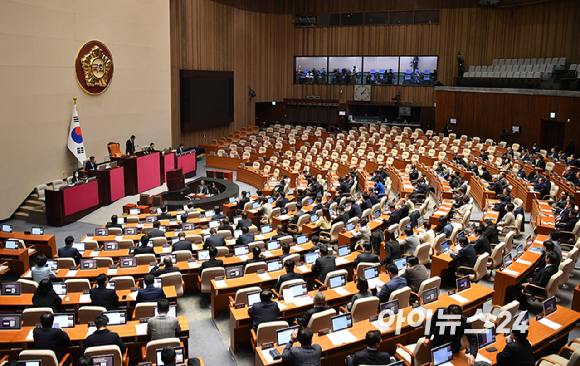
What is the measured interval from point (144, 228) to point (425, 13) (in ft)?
82.9

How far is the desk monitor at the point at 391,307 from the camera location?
6957 mm

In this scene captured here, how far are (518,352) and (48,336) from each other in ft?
19.5

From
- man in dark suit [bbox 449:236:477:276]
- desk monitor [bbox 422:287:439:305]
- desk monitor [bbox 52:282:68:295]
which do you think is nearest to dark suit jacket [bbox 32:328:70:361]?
desk monitor [bbox 52:282:68:295]

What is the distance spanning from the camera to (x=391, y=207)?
40.6 ft

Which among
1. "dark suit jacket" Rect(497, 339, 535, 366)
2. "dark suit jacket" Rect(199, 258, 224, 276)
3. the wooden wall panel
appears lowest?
"dark suit jacket" Rect(199, 258, 224, 276)

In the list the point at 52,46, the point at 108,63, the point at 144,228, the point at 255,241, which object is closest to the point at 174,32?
the point at 108,63

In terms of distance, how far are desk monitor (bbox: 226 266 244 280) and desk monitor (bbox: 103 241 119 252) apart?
357 centimetres

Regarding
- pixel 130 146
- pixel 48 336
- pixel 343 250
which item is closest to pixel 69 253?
pixel 48 336

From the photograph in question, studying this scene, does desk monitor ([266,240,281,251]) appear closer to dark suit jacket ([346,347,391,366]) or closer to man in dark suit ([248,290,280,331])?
man in dark suit ([248,290,280,331])

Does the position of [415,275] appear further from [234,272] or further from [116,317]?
[116,317]

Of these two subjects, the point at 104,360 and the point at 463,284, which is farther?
the point at 463,284

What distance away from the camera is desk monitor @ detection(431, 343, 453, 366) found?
5652 millimetres

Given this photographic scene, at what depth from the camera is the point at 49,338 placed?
20.7 feet

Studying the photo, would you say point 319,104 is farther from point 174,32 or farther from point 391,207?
point 391,207
